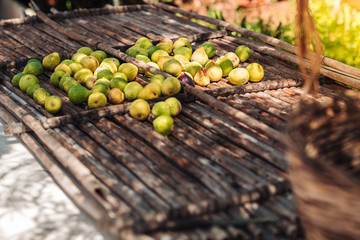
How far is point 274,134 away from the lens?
7.64 feet

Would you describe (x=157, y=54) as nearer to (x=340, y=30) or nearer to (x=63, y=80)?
(x=63, y=80)

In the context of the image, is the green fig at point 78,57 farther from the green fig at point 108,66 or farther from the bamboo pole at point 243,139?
the bamboo pole at point 243,139

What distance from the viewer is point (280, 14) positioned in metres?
6.42

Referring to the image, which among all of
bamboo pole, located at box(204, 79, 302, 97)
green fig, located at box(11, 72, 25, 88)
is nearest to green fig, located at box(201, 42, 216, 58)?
bamboo pole, located at box(204, 79, 302, 97)

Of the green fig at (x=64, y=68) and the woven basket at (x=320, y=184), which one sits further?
the green fig at (x=64, y=68)

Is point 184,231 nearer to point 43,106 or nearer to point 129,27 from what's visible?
point 43,106

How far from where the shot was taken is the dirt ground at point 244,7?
6582 mm

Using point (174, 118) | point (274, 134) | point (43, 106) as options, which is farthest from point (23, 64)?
point (274, 134)

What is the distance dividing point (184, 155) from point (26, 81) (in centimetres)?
162

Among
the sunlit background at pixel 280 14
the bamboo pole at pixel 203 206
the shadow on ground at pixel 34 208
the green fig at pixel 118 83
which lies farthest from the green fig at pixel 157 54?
the bamboo pole at pixel 203 206

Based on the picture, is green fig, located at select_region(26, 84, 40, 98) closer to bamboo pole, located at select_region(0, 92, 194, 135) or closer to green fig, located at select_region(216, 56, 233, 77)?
bamboo pole, located at select_region(0, 92, 194, 135)

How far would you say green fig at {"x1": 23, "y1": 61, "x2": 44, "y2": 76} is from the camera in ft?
11.4

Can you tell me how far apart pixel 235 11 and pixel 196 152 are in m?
4.74

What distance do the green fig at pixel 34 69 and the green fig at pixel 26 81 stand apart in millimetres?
185
